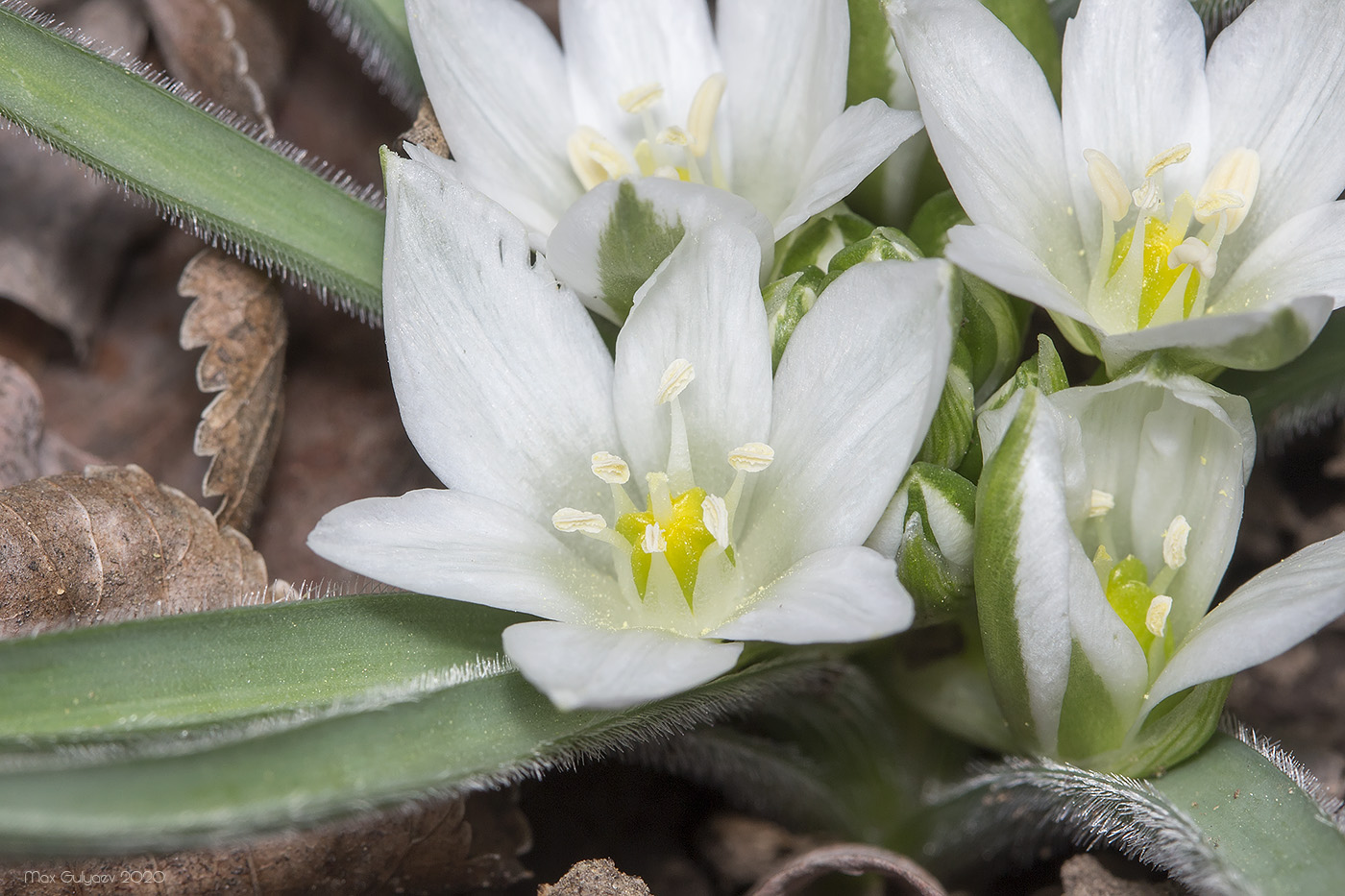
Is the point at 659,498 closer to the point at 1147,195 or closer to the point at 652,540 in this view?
the point at 652,540

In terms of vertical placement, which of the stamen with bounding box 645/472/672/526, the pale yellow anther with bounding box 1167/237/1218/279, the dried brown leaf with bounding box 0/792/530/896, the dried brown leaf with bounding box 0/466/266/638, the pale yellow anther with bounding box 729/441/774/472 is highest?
the pale yellow anther with bounding box 1167/237/1218/279

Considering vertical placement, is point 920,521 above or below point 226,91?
below

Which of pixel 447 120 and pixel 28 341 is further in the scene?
pixel 28 341

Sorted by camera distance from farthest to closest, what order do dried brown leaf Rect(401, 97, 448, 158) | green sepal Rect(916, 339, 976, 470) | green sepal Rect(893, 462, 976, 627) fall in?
dried brown leaf Rect(401, 97, 448, 158)
green sepal Rect(916, 339, 976, 470)
green sepal Rect(893, 462, 976, 627)

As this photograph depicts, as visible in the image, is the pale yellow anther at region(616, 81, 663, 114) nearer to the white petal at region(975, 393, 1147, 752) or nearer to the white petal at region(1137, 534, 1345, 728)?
the white petal at region(975, 393, 1147, 752)

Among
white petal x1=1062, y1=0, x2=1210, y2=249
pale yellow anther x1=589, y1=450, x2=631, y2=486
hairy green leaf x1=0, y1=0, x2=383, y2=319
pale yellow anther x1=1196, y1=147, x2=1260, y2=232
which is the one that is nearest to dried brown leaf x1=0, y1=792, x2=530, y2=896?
pale yellow anther x1=589, y1=450, x2=631, y2=486

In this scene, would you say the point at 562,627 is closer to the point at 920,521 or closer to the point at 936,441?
the point at 920,521

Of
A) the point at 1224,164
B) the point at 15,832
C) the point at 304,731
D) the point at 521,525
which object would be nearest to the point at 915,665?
the point at 521,525
